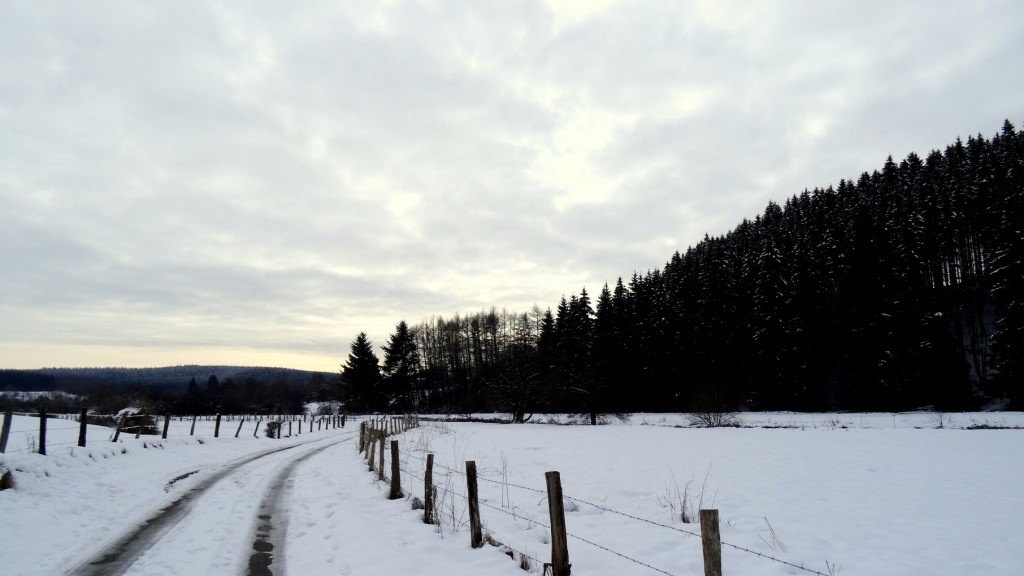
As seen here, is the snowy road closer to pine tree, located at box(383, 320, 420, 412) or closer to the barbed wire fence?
the barbed wire fence

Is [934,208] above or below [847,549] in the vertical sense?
above

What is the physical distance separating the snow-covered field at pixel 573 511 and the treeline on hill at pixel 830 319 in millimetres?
24153

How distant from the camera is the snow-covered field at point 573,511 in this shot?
741cm

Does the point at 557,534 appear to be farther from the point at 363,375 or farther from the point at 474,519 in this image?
the point at 363,375

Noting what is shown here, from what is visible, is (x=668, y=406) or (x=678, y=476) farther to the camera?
(x=668, y=406)

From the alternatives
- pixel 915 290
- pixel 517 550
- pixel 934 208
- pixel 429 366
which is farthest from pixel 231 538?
pixel 429 366

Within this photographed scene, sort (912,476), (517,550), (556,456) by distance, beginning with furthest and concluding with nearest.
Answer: (556,456)
(912,476)
(517,550)

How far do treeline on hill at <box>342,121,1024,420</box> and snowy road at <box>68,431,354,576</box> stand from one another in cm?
3340

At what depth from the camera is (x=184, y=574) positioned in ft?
22.3

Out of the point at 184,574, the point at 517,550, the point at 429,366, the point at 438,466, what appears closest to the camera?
the point at 184,574

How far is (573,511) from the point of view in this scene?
10.4m

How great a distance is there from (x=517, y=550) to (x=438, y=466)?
10018 mm

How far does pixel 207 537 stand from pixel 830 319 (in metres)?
54.7

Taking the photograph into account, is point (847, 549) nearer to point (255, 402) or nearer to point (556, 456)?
point (556, 456)
